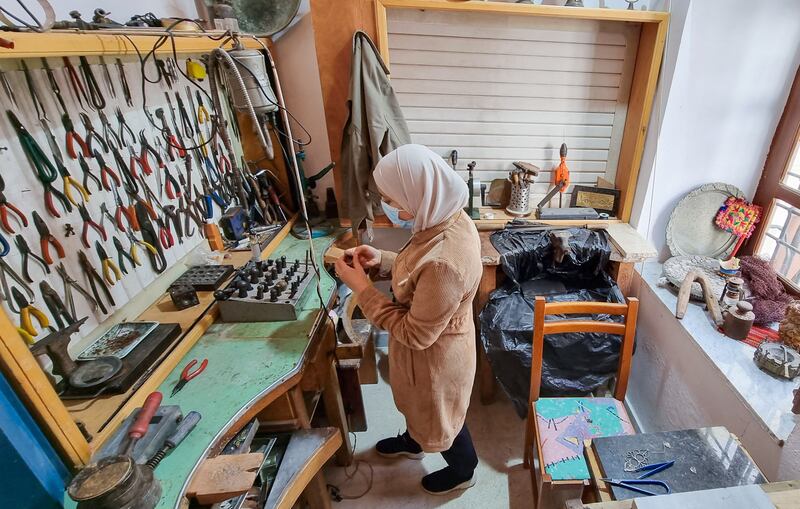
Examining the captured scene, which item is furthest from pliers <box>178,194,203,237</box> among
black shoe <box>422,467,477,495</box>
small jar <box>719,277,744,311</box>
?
small jar <box>719,277,744,311</box>

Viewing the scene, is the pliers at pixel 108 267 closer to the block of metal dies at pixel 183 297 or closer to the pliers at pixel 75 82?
the block of metal dies at pixel 183 297

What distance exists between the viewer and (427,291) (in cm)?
109

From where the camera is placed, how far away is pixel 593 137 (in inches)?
87.4

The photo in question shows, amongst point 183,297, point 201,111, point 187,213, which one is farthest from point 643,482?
point 201,111

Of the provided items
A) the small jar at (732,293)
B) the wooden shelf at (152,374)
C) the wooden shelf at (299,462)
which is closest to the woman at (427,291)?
the wooden shelf at (299,462)

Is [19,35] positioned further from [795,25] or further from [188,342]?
[795,25]

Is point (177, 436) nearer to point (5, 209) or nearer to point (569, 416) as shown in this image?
point (5, 209)

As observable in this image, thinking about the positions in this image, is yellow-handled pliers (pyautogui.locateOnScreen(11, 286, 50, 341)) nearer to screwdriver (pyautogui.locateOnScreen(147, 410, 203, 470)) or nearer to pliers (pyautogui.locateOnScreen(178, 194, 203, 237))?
screwdriver (pyautogui.locateOnScreen(147, 410, 203, 470))

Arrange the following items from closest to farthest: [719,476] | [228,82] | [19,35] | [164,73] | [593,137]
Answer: [19,35], [719,476], [228,82], [164,73], [593,137]

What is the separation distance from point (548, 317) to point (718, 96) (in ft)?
4.32

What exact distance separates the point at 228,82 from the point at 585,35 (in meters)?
1.82

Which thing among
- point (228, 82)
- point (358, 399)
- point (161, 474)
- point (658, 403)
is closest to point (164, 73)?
point (228, 82)

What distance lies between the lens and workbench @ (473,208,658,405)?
6.24 ft

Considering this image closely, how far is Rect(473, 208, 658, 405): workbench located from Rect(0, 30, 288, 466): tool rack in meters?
1.29
